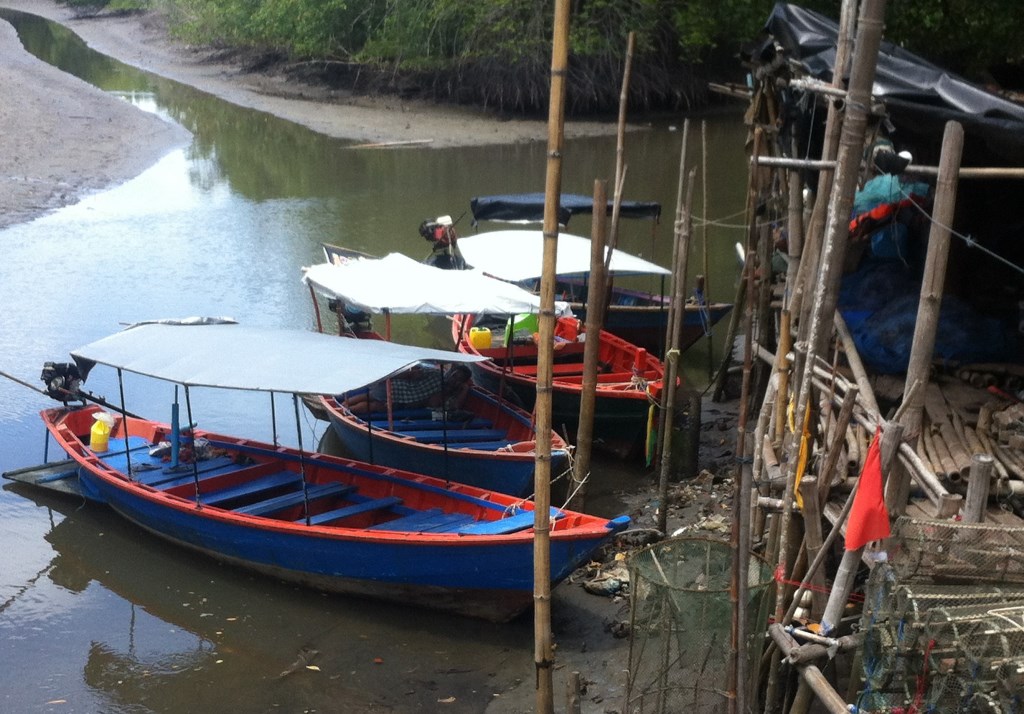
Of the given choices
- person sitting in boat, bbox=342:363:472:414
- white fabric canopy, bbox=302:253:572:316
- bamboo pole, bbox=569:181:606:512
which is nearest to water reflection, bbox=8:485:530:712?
bamboo pole, bbox=569:181:606:512

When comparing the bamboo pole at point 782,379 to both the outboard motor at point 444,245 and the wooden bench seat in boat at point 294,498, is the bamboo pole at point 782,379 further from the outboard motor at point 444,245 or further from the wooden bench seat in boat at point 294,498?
the outboard motor at point 444,245

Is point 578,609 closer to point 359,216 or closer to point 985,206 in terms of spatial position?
point 985,206

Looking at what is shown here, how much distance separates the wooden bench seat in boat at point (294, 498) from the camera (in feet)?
29.5

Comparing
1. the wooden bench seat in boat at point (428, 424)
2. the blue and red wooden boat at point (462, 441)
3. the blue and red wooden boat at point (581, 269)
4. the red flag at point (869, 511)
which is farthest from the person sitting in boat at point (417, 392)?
the red flag at point (869, 511)

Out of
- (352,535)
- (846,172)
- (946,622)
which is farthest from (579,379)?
(946,622)

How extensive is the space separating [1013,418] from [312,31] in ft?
101

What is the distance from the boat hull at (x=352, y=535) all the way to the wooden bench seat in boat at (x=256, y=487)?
5 cm

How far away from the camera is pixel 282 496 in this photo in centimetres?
936

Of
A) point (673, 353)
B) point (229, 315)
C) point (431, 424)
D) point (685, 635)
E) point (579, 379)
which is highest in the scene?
point (673, 353)

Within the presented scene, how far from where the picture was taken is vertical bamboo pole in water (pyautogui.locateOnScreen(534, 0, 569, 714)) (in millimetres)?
4570

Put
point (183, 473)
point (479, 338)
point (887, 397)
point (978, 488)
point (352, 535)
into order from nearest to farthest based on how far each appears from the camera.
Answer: point (978, 488)
point (887, 397)
point (352, 535)
point (183, 473)
point (479, 338)

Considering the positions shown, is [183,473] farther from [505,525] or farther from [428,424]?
[505,525]

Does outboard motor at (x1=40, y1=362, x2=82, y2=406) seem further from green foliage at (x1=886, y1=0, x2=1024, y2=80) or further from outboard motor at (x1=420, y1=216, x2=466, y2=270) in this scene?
green foliage at (x1=886, y1=0, x2=1024, y2=80)

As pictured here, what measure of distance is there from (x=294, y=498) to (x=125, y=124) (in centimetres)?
2371
